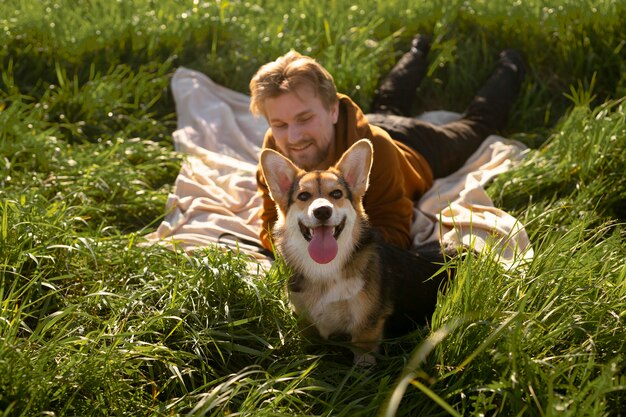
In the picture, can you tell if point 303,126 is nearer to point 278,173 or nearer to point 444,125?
point 278,173

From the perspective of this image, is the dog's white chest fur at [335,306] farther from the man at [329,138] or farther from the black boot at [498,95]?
the black boot at [498,95]

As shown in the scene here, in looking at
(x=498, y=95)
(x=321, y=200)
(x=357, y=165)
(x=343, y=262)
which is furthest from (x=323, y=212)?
(x=498, y=95)

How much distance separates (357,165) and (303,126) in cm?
66

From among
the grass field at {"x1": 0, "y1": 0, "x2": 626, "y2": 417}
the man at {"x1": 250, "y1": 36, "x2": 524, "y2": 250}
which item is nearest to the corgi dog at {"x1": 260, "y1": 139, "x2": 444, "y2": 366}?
the grass field at {"x1": 0, "y1": 0, "x2": 626, "y2": 417}

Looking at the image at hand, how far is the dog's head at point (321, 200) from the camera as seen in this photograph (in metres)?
3.18

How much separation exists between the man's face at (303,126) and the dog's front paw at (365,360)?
1.34m

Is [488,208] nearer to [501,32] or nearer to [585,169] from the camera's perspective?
[585,169]

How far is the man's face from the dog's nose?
0.97 metres

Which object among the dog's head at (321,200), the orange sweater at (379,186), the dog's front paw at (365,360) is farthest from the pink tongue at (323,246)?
the orange sweater at (379,186)

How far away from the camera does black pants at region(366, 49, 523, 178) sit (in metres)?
5.15

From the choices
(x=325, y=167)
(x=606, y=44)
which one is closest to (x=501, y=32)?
(x=606, y=44)

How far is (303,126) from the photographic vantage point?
4000 millimetres

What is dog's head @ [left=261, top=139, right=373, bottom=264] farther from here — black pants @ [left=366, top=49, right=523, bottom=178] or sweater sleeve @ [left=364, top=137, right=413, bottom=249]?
black pants @ [left=366, top=49, right=523, bottom=178]

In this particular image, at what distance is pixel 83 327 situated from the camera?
124 inches
